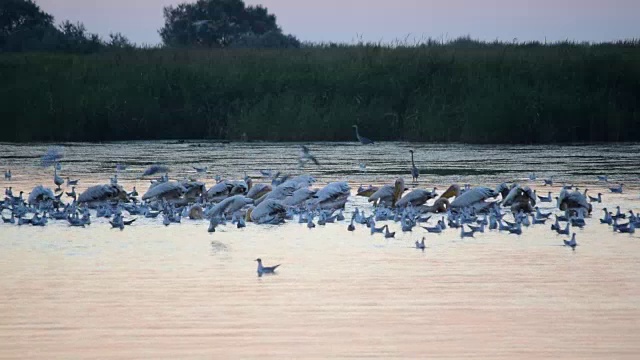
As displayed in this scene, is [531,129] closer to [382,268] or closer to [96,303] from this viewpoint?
[382,268]

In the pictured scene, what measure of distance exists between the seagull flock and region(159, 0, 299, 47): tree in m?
39.1

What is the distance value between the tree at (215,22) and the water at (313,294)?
41.8 meters

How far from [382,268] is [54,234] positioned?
368 cm

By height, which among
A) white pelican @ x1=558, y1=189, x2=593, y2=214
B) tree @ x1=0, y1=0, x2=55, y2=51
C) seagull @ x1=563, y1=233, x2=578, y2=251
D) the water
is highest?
tree @ x1=0, y1=0, x2=55, y2=51

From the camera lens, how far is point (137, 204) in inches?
546

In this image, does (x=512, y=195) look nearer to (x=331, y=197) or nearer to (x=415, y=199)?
(x=415, y=199)

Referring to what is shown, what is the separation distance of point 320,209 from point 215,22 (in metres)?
44.1

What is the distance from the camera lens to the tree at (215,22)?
54.5 metres

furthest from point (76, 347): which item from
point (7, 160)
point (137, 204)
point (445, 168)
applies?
point (7, 160)

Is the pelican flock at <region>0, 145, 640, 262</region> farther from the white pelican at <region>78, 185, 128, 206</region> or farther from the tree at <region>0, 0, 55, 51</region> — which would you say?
the tree at <region>0, 0, 55, 51</region>

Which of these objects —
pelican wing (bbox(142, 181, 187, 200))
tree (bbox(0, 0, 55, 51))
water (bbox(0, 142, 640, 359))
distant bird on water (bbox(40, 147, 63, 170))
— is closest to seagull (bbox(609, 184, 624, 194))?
water (bbox(0, 142, 640, 359))

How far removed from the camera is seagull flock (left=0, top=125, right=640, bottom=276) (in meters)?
12.1

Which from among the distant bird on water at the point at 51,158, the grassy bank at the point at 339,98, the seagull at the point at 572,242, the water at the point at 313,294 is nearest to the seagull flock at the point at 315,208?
the water at the point at 313,294

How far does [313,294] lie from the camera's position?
8.28m
